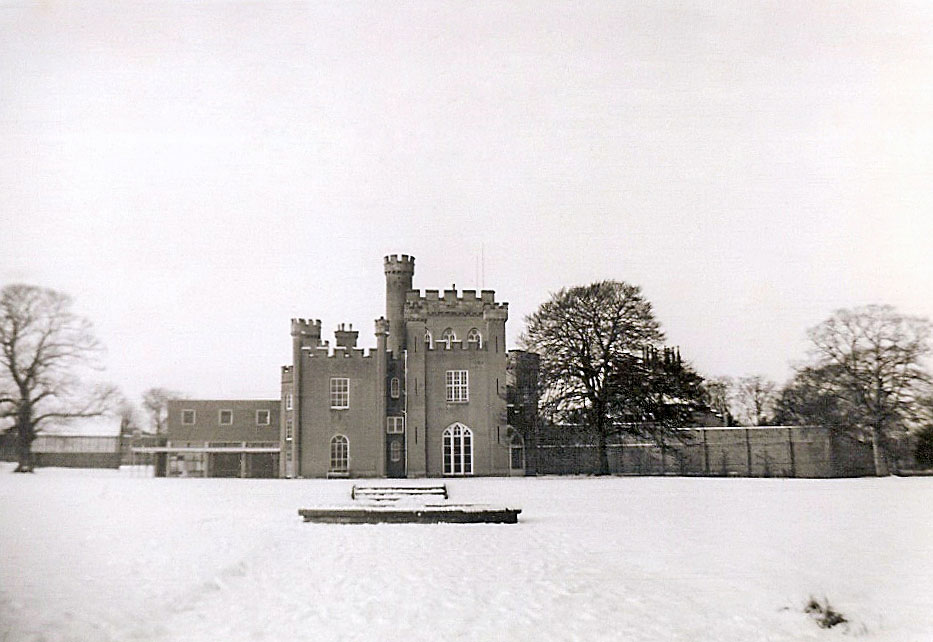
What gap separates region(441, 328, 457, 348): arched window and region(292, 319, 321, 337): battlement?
769 centimetres

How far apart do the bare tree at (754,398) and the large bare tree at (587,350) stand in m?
1.28

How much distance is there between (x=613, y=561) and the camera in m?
5.56

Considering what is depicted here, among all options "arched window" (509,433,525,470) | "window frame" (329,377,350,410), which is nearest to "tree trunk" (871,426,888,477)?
"arched window" (509,433,525,470)

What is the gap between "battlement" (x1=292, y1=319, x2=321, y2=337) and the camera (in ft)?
33.3

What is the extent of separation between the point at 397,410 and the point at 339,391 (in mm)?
1522

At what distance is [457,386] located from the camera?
21250 millimetres

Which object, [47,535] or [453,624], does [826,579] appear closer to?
[453,624]

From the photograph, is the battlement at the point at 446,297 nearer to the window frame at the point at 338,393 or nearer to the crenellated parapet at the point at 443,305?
the crenellated parapet at the point at 443,305

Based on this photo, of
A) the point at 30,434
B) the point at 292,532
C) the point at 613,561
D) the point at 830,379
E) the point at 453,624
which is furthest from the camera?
the point at 830,379

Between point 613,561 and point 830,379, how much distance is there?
12.0 ft

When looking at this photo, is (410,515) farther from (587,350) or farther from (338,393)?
(338,393)

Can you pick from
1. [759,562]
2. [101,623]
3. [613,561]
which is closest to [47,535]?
[101,623]

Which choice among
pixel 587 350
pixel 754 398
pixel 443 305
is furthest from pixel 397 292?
pixel 443 305

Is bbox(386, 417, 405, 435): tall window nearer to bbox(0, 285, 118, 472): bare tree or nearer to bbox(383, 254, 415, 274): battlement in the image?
bbox(383, 254, 415, 274): battlement
